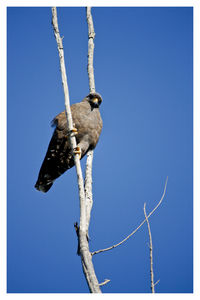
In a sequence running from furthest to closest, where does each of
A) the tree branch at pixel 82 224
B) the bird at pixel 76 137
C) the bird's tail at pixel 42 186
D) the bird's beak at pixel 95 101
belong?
the bird's tail at pixel 42 186 → the bird's beak at pixel 95 101 → the bird at pixel 76 137 → the tree branch at pixel 82 224

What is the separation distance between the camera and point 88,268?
2.63 meters

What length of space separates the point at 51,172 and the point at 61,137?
67 cm

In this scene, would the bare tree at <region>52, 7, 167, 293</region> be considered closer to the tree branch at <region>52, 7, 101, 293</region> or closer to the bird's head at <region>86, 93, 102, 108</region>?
Result: the tree branch at <region>52, 7, 101, 293</region>

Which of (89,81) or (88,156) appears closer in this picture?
(88,156)

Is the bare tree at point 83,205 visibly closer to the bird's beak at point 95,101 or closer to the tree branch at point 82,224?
the tree branch at point 82,224

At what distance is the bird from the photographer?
476 cm

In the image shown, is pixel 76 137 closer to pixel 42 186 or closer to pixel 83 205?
pixel 42 186

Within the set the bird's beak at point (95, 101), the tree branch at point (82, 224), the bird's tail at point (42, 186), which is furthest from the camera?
the bird's tail at point (42, 186)

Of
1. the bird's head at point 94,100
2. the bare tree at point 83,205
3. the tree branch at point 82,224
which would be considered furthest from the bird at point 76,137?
the tree branch at point 82,224

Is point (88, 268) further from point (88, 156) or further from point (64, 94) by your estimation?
point (88, 156)

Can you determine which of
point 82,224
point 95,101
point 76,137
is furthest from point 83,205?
point 95,101

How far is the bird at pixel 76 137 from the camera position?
4758 mm

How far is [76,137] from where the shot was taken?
475 cm
